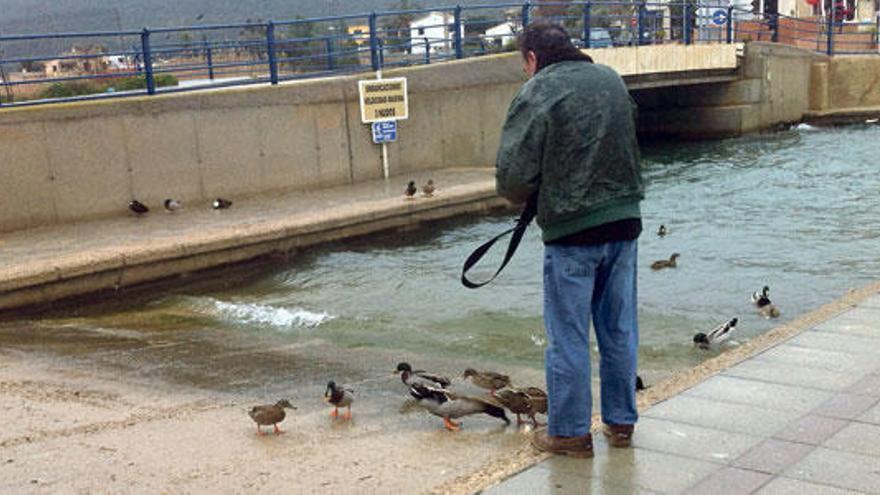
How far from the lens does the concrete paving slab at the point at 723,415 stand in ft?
18.9

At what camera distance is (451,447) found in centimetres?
652

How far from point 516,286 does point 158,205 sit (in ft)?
22.6

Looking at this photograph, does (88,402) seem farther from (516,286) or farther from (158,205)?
(158,205)

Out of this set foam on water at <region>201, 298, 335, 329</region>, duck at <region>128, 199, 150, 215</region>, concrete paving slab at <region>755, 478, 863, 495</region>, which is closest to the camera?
concrete paving slab at <region>755, 478, 863, 495</region>

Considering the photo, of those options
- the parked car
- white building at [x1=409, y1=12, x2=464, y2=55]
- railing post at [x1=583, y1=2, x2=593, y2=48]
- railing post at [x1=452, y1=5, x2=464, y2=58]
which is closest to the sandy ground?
white building at [x1=409, y1=12, x2=464, y2=55]

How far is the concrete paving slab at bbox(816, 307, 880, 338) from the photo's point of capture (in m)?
7.84

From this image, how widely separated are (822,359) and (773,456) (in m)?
2.04

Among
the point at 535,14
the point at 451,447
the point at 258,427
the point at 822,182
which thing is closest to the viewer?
the point at 451,447

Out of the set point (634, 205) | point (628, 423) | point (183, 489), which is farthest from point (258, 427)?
point (634, 205)

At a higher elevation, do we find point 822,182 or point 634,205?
point 634,205

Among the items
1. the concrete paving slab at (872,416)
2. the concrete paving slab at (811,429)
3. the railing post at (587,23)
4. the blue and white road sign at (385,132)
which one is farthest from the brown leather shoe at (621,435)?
the railing post at (587,23)

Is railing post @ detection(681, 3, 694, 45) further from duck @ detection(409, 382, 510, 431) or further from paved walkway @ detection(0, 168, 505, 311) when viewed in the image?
duck @ detection(409, 382, 510, 431)

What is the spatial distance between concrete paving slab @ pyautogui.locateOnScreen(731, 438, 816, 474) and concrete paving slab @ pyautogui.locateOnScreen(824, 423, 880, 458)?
0.53 feet

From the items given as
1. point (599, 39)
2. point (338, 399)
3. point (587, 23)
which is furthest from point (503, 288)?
point (599, 39)
